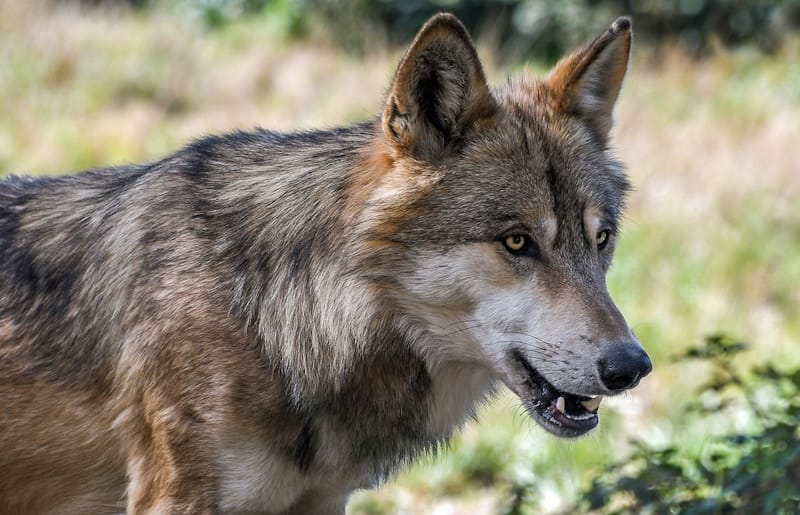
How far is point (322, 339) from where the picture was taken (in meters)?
3.46

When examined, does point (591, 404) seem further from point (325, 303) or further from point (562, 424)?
point (325, 303)

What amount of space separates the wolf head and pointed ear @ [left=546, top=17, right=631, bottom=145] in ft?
0.14

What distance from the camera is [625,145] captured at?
1080 centimetres

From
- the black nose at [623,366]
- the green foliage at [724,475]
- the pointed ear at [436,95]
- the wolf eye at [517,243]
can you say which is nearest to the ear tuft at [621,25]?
the pointed ear at [436,95]

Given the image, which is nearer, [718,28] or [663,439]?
[663,439]

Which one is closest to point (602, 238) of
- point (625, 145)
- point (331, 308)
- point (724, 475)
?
point (331, 308)

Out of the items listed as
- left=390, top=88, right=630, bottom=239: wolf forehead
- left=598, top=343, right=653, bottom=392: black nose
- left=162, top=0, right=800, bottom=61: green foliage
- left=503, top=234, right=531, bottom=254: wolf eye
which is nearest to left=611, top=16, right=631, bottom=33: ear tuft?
left=390, top=88, right=630, bottom=239: wolf forehead

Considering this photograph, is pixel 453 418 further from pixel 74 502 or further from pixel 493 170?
pixel 74 502

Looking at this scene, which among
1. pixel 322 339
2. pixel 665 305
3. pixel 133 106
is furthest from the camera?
pixel 133 106

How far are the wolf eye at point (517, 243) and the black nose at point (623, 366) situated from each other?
41cm

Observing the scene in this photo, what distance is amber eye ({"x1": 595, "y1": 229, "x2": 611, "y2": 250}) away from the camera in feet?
11.5

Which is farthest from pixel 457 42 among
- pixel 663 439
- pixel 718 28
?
pixel 718 28

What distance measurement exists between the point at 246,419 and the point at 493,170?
109 centimetres

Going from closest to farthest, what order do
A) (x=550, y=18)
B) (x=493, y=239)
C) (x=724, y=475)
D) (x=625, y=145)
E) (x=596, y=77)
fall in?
(x=493, y=239) < (x=596, y=77) < (x=724, y=475) < (x=625, y=145) < (x=550, y=18)
